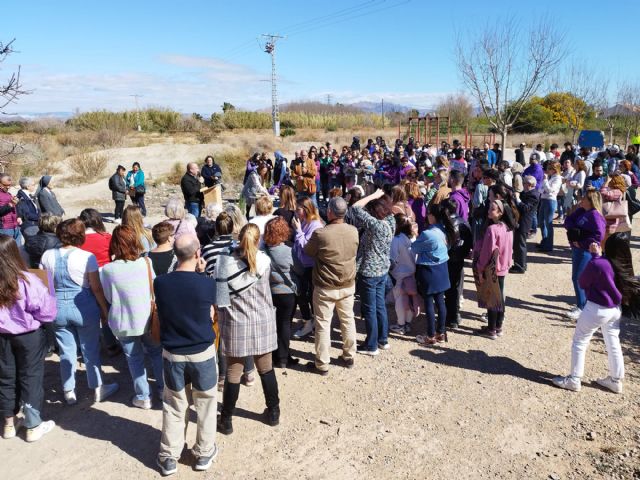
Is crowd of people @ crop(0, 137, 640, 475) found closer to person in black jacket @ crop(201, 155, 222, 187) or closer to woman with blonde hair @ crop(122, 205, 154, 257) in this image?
woman with blonde hair @ crop(122, 205, 154, 257)

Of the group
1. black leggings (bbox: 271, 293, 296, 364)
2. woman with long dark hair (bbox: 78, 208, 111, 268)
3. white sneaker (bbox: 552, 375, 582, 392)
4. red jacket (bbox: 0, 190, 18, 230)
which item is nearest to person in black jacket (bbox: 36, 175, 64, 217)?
red jacket (bbox: 0, 190, 18, 230)

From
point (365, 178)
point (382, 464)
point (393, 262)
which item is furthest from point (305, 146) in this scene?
point (382, 464)

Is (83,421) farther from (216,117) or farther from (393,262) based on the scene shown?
(216,117)

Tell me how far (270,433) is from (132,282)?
169 centimetres

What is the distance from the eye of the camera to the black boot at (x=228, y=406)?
3.70 meters

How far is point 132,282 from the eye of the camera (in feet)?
12.2

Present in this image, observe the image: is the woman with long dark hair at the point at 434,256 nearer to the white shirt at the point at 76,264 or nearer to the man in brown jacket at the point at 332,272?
the man in brown jacket at the point at 332,272

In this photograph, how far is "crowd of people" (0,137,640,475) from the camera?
335 cm

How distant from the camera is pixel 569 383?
4.38 m

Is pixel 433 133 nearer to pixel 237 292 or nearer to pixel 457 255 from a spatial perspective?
pixel 457 255

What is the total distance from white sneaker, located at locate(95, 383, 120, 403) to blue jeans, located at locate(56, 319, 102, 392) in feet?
0.41

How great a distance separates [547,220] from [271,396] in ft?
23.2

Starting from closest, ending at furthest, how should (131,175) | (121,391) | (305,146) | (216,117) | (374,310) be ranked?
(121,391)
(374,310)
(131,175)
(305,146)
(216,117)

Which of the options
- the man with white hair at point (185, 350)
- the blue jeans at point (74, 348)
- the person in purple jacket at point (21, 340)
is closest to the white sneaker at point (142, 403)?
the blue jeans at point (74, 348)
